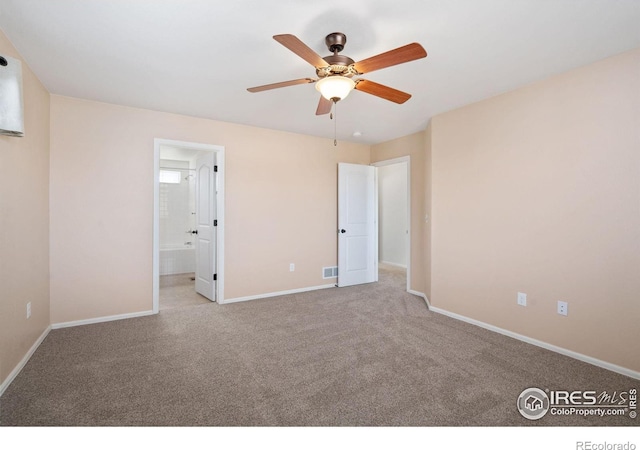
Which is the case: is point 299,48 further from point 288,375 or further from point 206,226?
point 206,226

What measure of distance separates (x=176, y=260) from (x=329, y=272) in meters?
3.26

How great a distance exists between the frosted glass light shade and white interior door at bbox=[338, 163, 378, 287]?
116 inches

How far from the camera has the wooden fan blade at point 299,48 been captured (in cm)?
152

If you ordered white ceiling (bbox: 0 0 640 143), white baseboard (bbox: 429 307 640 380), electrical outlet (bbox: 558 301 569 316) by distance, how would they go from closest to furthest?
white ceiling (bbox: 0 0 640 143), white baseboard (bbox: 429 307 640 380), electrical outlet (bbox: 558 301 569 316)

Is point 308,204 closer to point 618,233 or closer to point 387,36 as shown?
point 387,36

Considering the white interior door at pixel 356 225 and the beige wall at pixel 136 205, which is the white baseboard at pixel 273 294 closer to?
the beige wall at pixel 136 205

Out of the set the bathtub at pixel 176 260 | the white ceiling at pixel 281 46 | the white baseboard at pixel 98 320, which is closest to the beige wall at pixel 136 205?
the white baseboard at pixel 98 320

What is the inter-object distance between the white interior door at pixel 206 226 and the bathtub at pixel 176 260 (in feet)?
5.78

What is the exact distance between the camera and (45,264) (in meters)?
2.95

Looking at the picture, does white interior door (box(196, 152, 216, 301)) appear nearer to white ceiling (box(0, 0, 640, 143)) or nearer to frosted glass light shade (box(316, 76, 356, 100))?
white ceiling (box(0, 0, 640, 143))

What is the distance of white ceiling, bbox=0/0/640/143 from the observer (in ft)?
5.90

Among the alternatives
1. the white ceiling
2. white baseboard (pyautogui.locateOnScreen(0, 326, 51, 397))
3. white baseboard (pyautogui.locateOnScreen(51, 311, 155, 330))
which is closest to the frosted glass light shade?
the white ceiling
